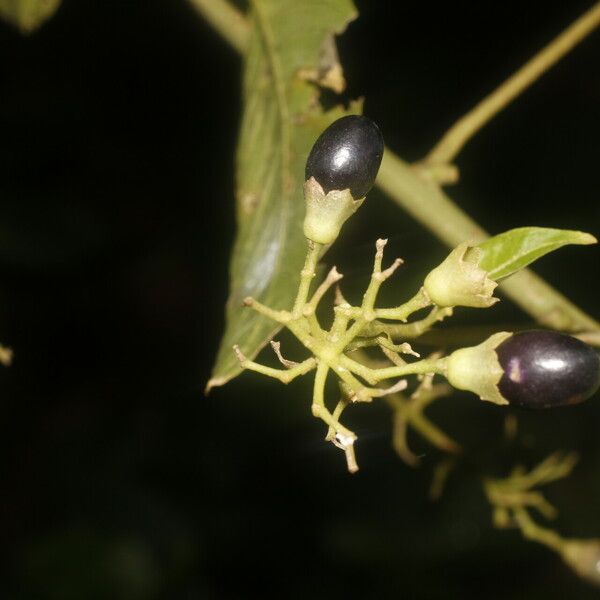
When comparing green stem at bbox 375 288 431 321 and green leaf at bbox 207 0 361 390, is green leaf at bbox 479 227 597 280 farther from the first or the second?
green leaf at bbox 207 0 361 390

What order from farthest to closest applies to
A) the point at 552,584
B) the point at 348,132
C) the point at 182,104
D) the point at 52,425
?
1. the point at 52,425
2. the point at 552,584
3. the point at 182,104
4. the point at 348,132

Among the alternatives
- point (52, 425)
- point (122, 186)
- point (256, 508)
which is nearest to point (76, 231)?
point (122, 186)

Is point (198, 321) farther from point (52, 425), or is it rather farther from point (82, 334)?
point (52, 425)

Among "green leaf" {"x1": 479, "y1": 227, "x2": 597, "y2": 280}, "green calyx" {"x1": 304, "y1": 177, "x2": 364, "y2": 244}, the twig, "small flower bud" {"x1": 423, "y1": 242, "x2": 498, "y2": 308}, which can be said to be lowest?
"small flower bud" {"x1": 423, "y1": 242, "x2": 498, "y2": 308}

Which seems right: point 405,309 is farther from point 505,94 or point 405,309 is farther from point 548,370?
point 505,94

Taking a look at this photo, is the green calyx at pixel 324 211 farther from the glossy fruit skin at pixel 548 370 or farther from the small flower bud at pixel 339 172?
the glossy fruit skin at pixel 548 370

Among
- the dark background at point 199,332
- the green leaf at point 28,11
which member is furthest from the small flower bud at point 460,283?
the green leaf at point 28,11

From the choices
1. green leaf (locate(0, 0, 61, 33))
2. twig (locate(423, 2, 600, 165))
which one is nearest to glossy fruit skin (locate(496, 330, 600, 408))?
twig (locate(423, 2, 600, 165))

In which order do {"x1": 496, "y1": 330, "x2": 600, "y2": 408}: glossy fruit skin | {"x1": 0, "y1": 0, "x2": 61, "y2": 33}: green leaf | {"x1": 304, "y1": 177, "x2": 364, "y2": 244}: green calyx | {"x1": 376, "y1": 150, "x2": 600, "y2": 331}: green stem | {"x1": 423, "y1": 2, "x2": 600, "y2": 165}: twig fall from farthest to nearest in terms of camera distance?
1. {"x1": 0, "y1": 0, "x2": 61, "y2": 33}: green leaf
2. {"x1": 423, "y1": 2, "x2": 600, "y2": 165}: twig
3. {"x1": 376, "y1": 150, "x2": 600, "y2": 331}: green stem
4. {"x1": 304, "y1": 177, "x2": 364, "y2": 244}: green calyx
5. {"x1": 496, "y1": 330, "x2": 600, "y2": 408}: glossy fruit skin
